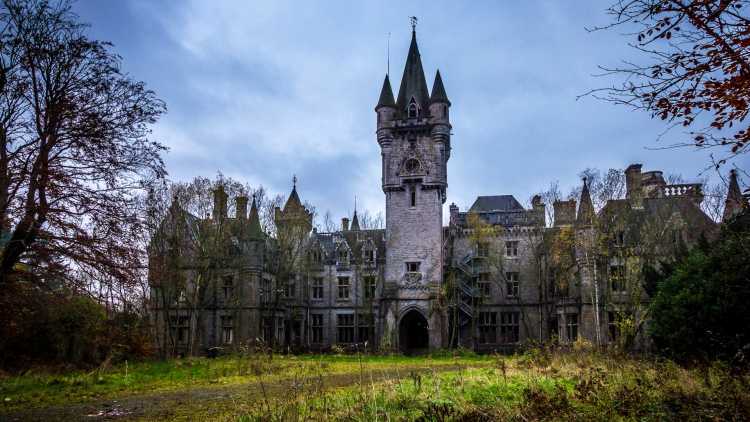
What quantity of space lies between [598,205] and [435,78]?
593 inches

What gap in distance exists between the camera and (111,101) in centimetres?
1055

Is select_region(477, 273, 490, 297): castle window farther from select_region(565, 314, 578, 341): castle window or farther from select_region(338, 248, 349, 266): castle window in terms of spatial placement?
select_region(338, 248, 349, 266): castle window

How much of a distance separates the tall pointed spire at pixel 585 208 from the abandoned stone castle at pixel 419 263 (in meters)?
0.20

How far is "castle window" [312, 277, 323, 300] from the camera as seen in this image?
4544 cm

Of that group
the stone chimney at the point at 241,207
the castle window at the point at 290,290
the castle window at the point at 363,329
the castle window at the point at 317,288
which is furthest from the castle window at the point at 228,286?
the castle window at the point at 363,329

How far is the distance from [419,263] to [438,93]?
11.8 meters

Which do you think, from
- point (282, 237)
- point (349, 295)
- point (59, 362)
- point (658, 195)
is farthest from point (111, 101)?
point (658, 195)

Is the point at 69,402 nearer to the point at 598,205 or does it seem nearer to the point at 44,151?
A: the point at 44,151

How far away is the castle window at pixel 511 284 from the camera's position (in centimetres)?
4312

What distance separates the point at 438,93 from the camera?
39.8 meters

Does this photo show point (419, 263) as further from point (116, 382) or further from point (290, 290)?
point (116, 382)

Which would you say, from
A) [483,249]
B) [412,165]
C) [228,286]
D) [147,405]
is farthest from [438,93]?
[147,405]

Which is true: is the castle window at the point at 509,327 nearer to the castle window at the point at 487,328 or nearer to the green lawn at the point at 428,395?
the castle window at the point at 487,328

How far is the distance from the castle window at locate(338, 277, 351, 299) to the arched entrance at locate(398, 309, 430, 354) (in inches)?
219
